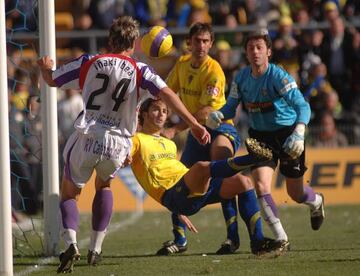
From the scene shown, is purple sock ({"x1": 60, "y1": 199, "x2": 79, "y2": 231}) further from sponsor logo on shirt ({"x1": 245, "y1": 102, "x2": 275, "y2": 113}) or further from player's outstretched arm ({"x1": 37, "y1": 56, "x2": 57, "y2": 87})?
sponsor logo on shirt ({"x1": 245, "y1": 102, "x2": 275, "y2": 113})

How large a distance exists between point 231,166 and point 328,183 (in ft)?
29.0

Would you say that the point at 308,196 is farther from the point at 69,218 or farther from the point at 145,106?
the point at 69,218

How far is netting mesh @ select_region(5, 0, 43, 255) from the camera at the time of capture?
10539 mm

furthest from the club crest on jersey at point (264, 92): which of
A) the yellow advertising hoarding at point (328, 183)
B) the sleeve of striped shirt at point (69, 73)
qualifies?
the yellow advertising hoarding at point (328, 183)

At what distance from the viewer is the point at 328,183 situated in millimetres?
16750

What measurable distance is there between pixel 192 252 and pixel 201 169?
4.28ft

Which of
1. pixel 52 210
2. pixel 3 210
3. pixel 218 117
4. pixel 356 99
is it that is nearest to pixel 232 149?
pixel 218 117

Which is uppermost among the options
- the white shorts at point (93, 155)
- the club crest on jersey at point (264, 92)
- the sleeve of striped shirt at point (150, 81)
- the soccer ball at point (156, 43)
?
the soccer ball at point (156, 43)

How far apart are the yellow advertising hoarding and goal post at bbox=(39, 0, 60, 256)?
7340mm

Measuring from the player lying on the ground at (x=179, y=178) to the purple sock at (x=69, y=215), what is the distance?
3.28 ft

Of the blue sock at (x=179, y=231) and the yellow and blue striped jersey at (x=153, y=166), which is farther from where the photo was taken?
the blue sock at (x=179, y=231)

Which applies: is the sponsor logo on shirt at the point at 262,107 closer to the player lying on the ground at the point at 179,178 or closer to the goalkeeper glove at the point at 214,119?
the goalkeeper glove at the point at 214,119

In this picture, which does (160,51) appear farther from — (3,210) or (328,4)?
(328,4)

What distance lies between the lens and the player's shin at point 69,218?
7984 millimetres
